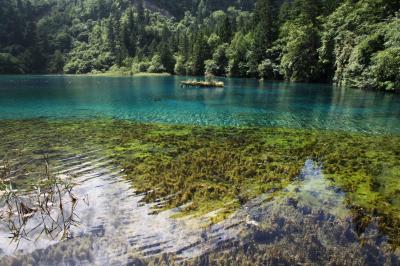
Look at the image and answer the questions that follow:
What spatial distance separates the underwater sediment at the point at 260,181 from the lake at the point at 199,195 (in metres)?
0.05

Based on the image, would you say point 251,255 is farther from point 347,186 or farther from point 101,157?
point 101,157

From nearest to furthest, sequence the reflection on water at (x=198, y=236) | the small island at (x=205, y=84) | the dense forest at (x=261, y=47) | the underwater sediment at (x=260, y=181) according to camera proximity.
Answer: the reflection on water at (x=198, y=236), the underwater sediment at (x=260, y=181), the dense forest at (x=261, y=47), the small island at (x=205, y=84)

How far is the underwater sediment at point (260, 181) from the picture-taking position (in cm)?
792

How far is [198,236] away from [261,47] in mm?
87520

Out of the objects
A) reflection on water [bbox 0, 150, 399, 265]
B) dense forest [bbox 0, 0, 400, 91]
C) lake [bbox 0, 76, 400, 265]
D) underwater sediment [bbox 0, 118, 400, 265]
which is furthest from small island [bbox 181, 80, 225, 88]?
reflection on water [bbox 0, 150, 399, 265]

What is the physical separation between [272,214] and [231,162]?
5.36 meters

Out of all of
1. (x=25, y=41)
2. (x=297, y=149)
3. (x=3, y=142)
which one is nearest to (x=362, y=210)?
(x=297, y=149)

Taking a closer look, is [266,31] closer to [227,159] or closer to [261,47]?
[261,47]

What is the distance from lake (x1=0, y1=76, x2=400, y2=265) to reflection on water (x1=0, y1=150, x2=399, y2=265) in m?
0.03

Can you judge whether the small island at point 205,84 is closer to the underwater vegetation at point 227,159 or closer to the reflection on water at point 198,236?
the underwater vegetation at point 227,159

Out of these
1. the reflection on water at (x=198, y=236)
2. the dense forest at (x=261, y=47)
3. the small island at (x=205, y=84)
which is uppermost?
the dense forest at (x=261, y=47)

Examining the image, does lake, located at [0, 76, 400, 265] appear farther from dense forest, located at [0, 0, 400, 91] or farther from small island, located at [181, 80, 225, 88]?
small island, located at [181, 80, 225, 88]

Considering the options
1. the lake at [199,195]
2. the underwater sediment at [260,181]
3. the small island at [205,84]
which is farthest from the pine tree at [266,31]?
the underwater sediment at [260,181]

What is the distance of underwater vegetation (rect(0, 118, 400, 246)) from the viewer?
1058 cm
